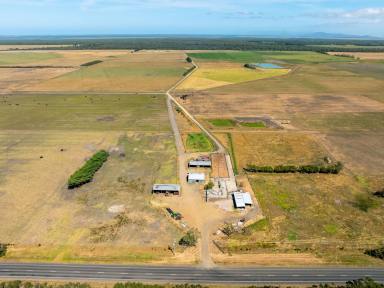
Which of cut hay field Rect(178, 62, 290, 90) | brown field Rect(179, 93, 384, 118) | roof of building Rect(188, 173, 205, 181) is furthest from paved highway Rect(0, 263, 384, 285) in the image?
cut hay field Rect(178, 62, 290, 90)

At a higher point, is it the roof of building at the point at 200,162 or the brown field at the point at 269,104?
the brown field at the point at 269,104

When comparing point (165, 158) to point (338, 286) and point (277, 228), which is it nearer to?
point (277, 228)

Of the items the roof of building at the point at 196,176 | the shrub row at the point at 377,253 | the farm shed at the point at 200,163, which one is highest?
the farm shed at the point at 200,163

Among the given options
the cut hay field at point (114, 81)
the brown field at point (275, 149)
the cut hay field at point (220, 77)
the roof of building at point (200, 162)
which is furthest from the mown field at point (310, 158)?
the cut hay field at point (114, 81)

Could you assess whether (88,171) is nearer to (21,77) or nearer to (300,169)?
(300,169)

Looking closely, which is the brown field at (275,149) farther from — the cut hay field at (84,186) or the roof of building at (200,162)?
the cut hay field at (84,186)

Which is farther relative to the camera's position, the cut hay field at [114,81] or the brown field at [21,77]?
the brown field at [21,77]

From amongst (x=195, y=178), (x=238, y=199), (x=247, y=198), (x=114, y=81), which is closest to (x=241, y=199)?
(x=238, y=199)
